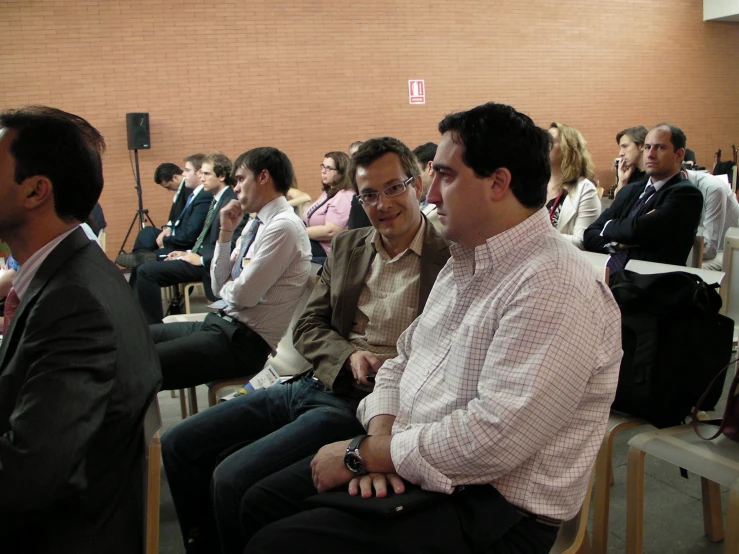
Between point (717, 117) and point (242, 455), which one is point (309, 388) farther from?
point (717, 117)

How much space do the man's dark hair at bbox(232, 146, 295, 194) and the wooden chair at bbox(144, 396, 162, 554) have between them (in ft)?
5.53

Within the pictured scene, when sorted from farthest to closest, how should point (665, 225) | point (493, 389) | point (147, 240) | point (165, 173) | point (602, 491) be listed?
point (165, 173) → point (147, 240) → point (665, 225) → point (602, 491) → point (493, 389)

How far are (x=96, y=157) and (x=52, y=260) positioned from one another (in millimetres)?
285

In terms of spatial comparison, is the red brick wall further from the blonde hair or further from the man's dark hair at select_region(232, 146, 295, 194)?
the man's dark hair at select_region(232, 146, 295, 194)

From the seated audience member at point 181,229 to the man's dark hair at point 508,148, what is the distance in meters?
4.56

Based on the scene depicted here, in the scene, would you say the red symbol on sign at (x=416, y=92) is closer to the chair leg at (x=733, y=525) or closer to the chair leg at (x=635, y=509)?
the chair leg at (x=635, y=509)

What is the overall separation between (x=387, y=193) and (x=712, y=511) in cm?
152

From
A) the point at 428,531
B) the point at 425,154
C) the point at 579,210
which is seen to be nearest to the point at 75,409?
the point at 428,531

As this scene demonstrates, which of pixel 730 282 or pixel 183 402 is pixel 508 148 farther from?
pixel 183 402

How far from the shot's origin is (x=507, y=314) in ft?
4.34

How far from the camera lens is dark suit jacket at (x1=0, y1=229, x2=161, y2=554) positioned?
1176mm

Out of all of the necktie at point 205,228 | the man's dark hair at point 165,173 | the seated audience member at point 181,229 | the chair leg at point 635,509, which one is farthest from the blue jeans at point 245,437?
the man's dark hair at point 165,173

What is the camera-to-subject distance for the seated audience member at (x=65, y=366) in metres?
1.18

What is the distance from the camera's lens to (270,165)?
2.97 meters
